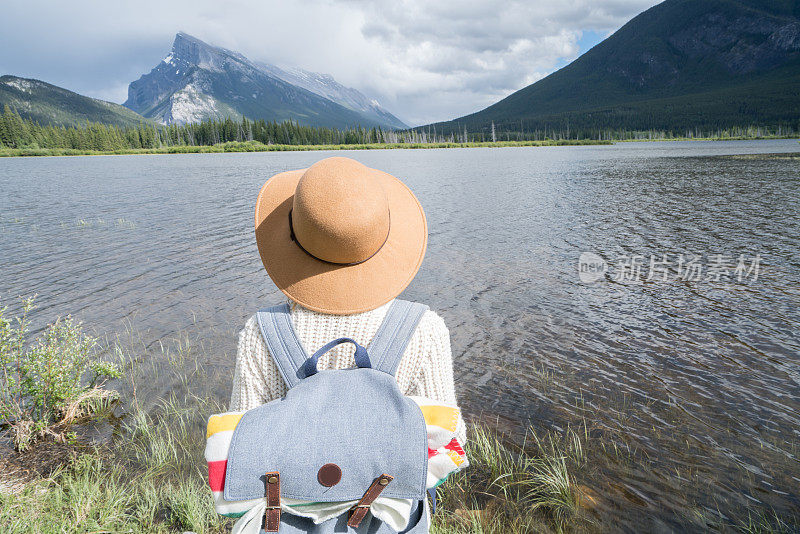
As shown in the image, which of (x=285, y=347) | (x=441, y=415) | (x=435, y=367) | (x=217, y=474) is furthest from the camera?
(x=435, y=367)

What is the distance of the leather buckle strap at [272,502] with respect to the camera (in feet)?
5.37

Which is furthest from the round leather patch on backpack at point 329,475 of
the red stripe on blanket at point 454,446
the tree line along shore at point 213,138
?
the tree line along shore at point 213,138

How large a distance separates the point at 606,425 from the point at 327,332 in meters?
6.09

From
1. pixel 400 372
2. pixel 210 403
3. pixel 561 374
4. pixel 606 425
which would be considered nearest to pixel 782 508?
pixel 606 425

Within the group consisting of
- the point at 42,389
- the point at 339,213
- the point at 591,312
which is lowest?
the point at 591,312

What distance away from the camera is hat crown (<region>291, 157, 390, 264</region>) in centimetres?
185

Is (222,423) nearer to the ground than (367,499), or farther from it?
farther from it

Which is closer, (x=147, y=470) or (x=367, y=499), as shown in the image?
(x=367, y=499)

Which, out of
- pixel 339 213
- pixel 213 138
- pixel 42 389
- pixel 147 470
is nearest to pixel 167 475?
pixel 147 470

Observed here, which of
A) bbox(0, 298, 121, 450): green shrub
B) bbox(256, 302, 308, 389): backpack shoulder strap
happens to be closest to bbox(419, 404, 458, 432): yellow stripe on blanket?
bbox(256, 302, 308, 389): backpack shoulder strap

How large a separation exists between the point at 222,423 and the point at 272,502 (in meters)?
0.35

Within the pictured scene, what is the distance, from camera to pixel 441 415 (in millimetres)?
1837

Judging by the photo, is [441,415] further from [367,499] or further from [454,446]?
[367,499]

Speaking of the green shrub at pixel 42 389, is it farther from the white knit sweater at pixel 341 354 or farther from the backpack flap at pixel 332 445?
the backpack flap at pixel 332 445
